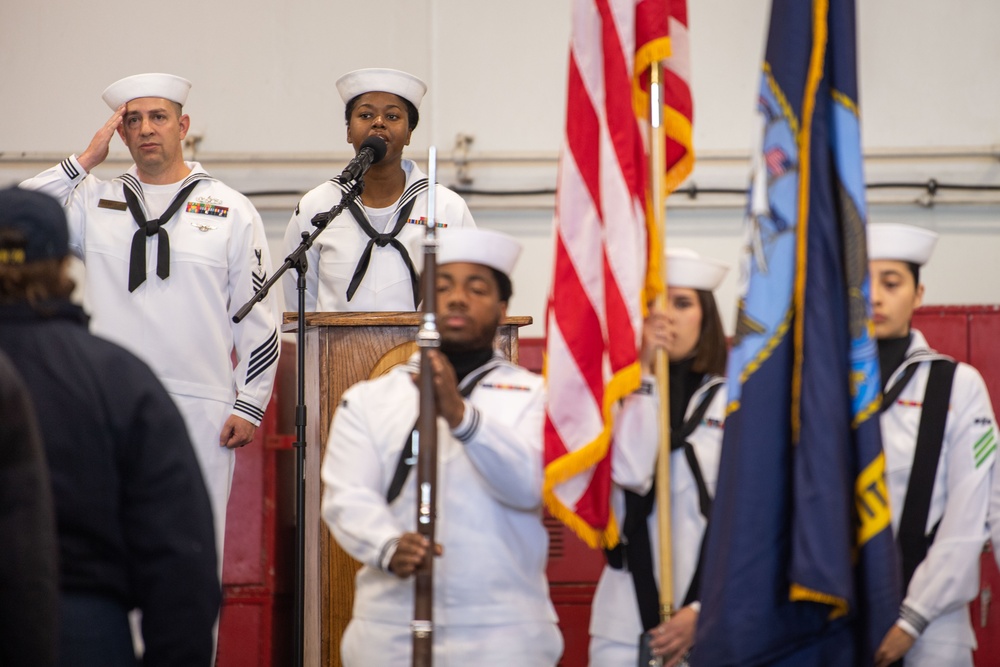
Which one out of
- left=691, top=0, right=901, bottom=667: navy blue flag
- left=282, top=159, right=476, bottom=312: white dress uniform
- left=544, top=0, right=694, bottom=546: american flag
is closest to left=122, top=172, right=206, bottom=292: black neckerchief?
left=282, top=159, right=476, bottom=312: white dress uniform

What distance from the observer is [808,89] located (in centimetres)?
319

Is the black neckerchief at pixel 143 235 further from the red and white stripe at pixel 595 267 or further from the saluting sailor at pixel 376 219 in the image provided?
the red and white stripe at pixel 595 267

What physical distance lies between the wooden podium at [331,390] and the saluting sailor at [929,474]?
4.04 ft

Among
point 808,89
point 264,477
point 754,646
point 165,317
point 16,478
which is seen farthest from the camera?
point 264,477

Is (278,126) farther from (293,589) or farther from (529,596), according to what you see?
(529,596)

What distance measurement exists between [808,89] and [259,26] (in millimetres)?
4389

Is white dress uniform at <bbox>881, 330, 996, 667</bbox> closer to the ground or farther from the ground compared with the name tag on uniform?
closer to the ground

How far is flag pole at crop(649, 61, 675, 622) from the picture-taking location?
3.29 meters

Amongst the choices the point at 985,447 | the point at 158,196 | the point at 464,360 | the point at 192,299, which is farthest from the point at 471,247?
the point at 158,196

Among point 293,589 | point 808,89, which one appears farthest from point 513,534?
point 293,589

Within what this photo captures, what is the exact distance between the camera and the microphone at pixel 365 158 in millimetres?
4492

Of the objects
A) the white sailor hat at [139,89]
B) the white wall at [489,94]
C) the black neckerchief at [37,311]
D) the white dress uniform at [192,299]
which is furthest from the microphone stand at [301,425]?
the white wall at [489,94]

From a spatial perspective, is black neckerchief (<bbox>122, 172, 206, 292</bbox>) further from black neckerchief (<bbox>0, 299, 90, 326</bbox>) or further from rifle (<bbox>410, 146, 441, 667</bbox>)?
black neckerchief (<bbox>0, 299, 90, 326</bbox>)

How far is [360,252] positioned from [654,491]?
1.88m
